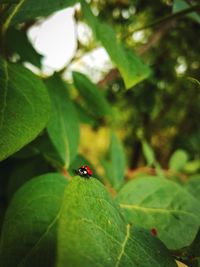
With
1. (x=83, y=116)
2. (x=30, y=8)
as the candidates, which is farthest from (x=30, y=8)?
(x=83, y=116)

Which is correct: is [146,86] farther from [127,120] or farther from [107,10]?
[127,120]

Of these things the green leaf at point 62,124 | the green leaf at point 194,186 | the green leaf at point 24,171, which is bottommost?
the green leaf at point 194,186

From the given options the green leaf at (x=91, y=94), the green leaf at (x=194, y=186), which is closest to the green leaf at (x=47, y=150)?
the green leaf at (x=91, y=94)

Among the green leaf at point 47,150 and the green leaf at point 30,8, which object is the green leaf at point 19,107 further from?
the green leaf at point 47,150

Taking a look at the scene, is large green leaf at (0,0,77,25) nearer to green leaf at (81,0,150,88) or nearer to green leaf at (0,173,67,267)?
green leaf at (81,0,150,88)

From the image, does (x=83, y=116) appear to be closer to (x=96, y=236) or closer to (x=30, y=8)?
(x=30, y=8)

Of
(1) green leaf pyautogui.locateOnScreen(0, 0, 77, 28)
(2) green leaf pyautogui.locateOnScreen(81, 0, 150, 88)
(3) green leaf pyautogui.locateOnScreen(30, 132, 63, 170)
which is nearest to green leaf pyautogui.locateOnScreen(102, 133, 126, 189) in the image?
(3) green leaf pyautogui.locateOnScreen(30, 132, 63, 170)
